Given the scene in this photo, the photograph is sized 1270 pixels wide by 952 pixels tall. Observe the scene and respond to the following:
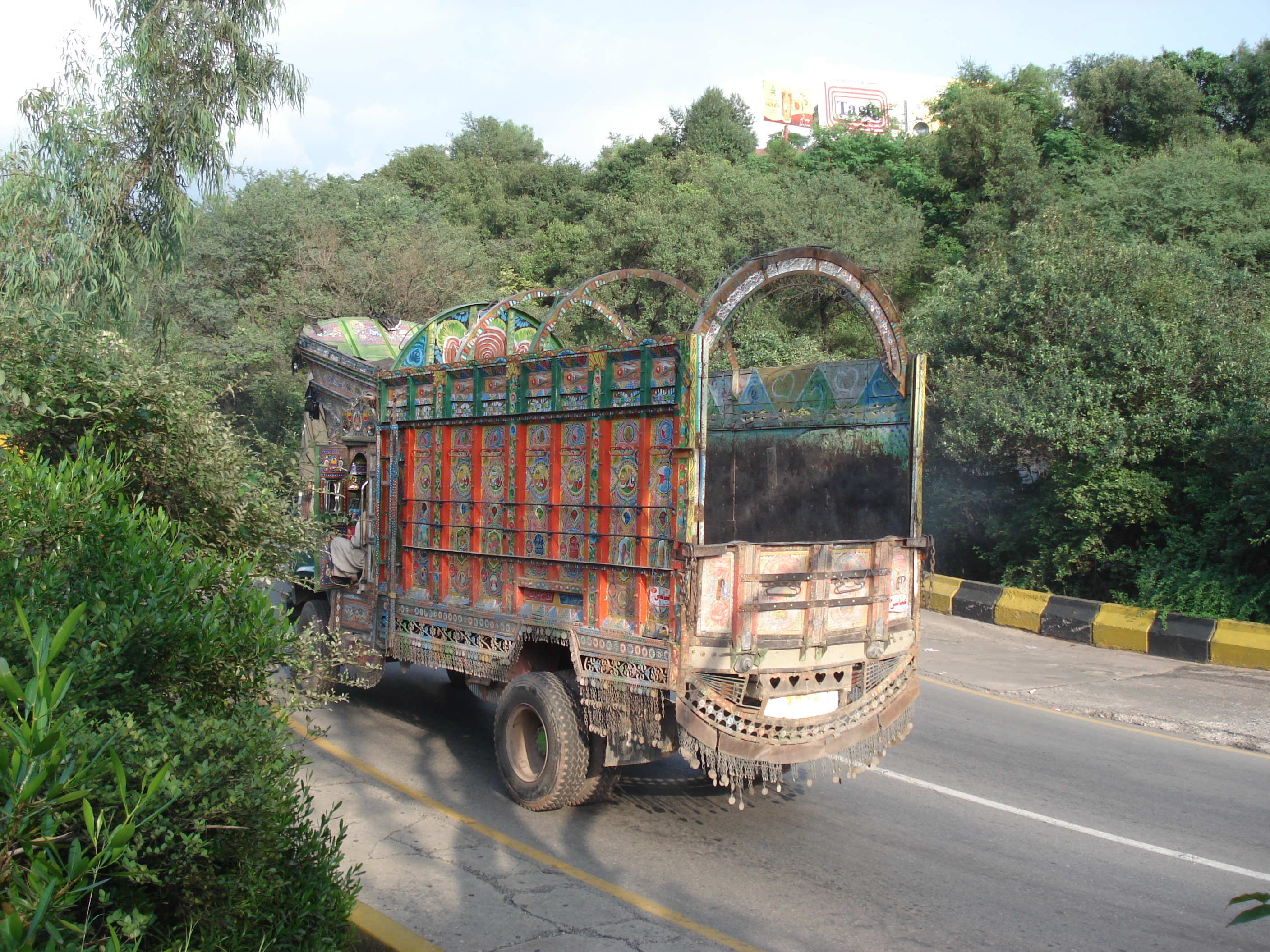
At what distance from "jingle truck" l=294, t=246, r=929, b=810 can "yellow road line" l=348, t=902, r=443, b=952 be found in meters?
1.78

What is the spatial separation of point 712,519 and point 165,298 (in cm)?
1693

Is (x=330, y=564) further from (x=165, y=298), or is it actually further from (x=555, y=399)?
(x=165, y=298)

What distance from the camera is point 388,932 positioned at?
4.15 m

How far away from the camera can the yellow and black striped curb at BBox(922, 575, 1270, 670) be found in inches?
436

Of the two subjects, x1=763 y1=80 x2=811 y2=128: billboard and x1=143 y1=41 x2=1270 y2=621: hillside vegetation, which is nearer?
x1=143 y1=41 x2=1270 y2=621: hillside vegetation

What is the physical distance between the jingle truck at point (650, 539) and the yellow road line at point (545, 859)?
396 millimetres

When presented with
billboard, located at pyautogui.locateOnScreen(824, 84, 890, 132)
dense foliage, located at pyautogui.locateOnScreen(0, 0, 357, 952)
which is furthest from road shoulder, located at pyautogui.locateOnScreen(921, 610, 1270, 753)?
billboard, located at pyautogui.locateOnScreen(824, 84, 890, 132)

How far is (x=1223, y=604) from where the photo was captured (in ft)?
38.5

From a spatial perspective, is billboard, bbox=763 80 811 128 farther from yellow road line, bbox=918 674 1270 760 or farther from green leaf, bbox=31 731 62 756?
green leaf, bbox=31 731 62 756

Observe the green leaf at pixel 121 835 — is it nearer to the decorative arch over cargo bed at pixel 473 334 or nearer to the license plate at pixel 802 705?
the license plate at pixel 802 705

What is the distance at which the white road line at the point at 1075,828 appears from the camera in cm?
561

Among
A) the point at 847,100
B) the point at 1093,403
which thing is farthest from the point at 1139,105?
the point at 847,100

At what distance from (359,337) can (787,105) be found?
217 feet

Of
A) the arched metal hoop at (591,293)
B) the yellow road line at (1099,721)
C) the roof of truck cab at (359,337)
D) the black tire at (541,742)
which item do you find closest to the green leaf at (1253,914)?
the black tire at (541,742)
